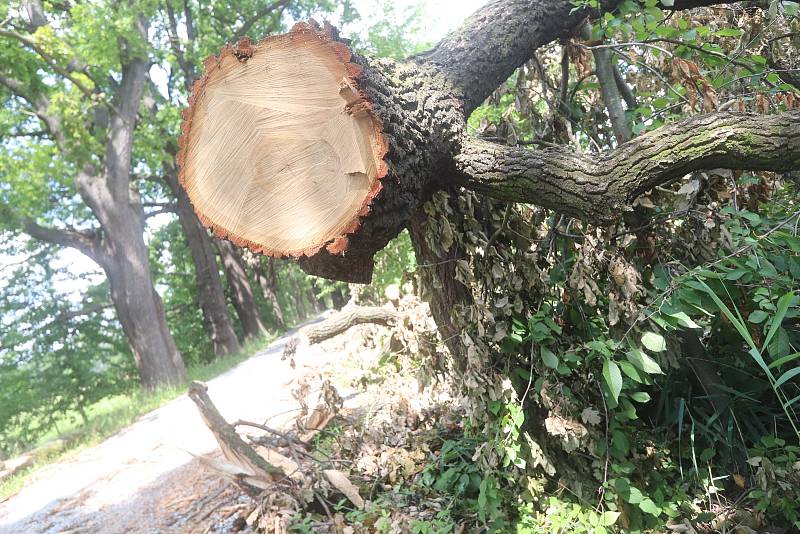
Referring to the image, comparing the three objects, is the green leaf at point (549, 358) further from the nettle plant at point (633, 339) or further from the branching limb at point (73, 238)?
the branching limb at point (73, 238)

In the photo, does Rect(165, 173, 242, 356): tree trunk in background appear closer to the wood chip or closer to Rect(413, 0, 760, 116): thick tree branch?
the wood chip

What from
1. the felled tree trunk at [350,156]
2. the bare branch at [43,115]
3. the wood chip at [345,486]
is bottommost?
the wood chip at [345,486]

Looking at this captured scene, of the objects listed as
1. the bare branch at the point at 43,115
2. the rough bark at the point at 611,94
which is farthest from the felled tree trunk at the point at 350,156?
the bare branch at the point at 43,115

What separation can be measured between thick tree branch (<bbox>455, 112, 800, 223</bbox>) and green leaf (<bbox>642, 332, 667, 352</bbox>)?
48cm

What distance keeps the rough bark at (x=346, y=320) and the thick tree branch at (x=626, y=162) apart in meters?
1.47

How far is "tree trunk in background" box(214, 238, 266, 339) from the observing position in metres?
15.6

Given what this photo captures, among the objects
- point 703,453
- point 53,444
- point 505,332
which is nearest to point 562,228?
point 505,332

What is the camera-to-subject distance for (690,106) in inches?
108

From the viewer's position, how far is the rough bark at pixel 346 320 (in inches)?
138

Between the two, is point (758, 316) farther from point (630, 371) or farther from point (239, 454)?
point (239, 454)

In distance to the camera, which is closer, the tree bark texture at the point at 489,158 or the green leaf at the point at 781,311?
the green leaf at the point at 781,311

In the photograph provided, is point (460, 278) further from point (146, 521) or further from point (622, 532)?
point (146, 521)

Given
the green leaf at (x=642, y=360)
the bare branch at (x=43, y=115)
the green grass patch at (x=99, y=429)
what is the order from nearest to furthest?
the green leaf at (x=642, y=360), the green grass patch at (x=99, y=429), the bare branch at (x=43, y=115)

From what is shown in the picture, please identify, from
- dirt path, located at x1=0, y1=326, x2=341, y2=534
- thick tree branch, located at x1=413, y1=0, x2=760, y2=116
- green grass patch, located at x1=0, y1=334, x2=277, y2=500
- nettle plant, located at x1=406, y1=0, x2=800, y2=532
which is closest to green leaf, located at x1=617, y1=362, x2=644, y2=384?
nettle plant, located at x1=406, y1=0, x2=800, y2=532
